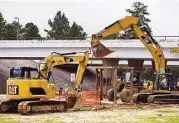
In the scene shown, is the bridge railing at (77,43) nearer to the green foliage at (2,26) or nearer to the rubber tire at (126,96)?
the rubber tire at (126,96)

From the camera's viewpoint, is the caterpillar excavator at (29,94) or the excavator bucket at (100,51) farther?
the excavator bucket at (100,51)

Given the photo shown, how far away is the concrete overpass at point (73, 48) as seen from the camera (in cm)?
5541

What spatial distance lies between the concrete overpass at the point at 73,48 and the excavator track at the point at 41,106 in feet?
95.3

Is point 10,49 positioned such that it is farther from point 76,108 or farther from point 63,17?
point 63,17

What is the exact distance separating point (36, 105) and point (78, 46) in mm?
33223

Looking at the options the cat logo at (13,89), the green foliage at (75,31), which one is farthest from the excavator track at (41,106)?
the green foliage at (75,31)

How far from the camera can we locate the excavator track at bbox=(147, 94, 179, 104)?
32291 mm

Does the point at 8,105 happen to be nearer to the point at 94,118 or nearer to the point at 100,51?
the point at 94,118

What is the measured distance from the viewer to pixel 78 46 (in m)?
59.0

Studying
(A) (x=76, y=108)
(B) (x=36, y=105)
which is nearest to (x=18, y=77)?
(B) (x=36, y=105)

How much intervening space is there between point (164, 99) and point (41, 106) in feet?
33.1

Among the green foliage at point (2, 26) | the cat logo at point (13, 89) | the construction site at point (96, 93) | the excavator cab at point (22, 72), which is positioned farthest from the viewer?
the green foliage at point (2, 26)

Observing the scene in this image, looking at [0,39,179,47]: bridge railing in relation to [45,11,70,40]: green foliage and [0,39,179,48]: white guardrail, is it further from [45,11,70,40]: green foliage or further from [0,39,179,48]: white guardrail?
[45,11,70,40]: green foliage

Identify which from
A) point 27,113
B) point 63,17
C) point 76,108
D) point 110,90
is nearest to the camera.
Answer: point 27,113
